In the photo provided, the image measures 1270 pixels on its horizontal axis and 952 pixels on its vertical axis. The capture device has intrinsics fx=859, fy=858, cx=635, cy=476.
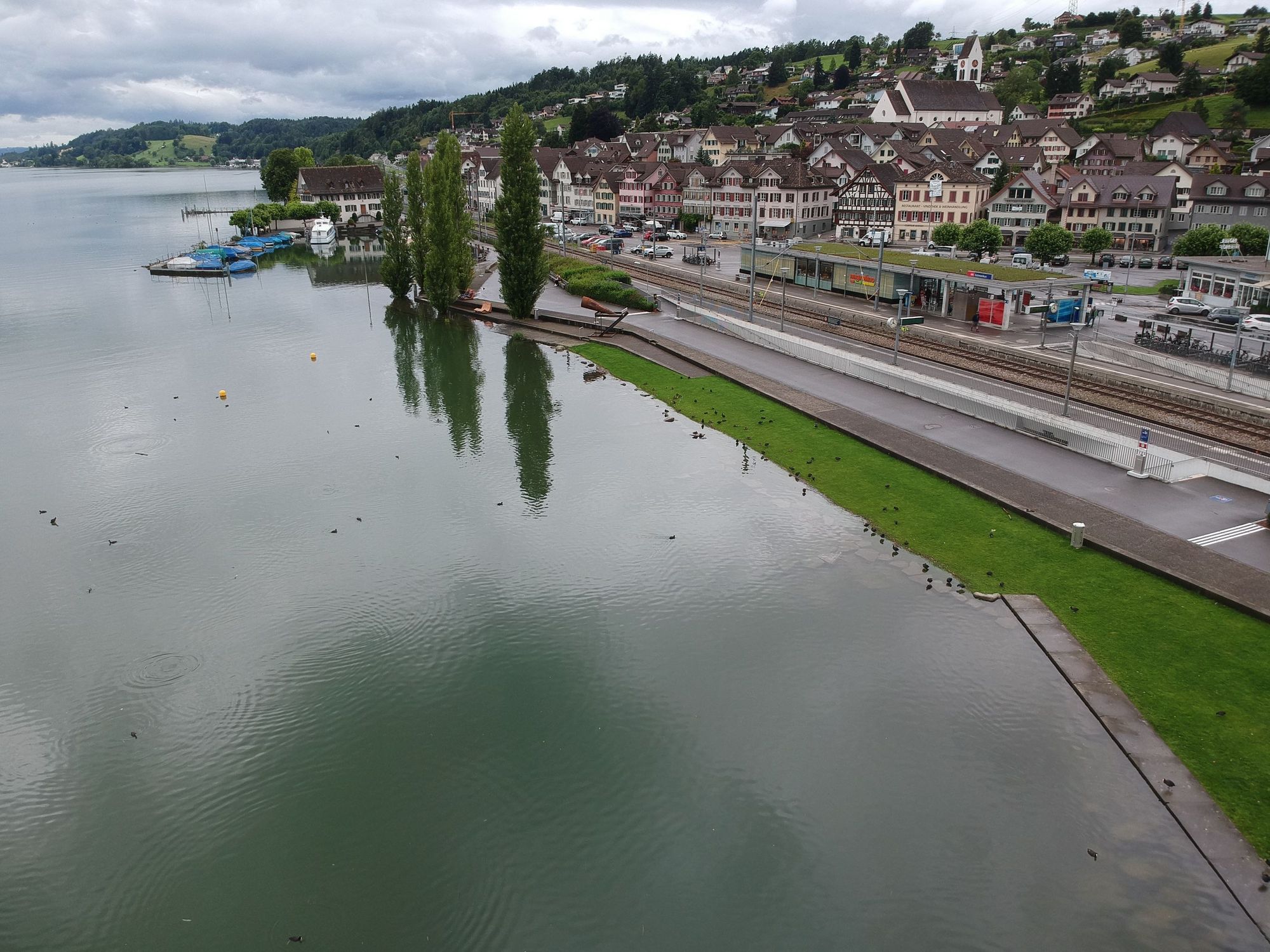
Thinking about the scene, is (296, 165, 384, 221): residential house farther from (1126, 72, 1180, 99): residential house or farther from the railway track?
(1126, 72, 1180, 99): residential house

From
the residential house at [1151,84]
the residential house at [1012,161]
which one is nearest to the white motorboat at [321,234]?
the residential house at [1012,161]

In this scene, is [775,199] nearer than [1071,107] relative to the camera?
Yes

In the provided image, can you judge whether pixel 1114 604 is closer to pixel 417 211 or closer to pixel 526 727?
pixel 526 727

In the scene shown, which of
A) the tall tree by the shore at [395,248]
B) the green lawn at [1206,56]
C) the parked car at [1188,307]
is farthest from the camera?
the green lawn at [1206,56]

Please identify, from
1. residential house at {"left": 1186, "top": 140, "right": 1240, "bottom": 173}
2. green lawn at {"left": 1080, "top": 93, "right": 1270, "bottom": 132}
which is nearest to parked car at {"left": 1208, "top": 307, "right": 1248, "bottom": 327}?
residential house at {"left": 1186, "top": 140, "right": 1240, "bottom": 173}

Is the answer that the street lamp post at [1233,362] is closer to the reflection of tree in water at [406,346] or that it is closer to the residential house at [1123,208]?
the reflection of tree in water at [406,346]

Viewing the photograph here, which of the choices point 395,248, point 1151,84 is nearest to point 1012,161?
point 1151,84

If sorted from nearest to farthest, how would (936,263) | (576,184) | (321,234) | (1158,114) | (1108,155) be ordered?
(936,263)
(1108,155)
(321,234)
(576,184)
(1158,114)
